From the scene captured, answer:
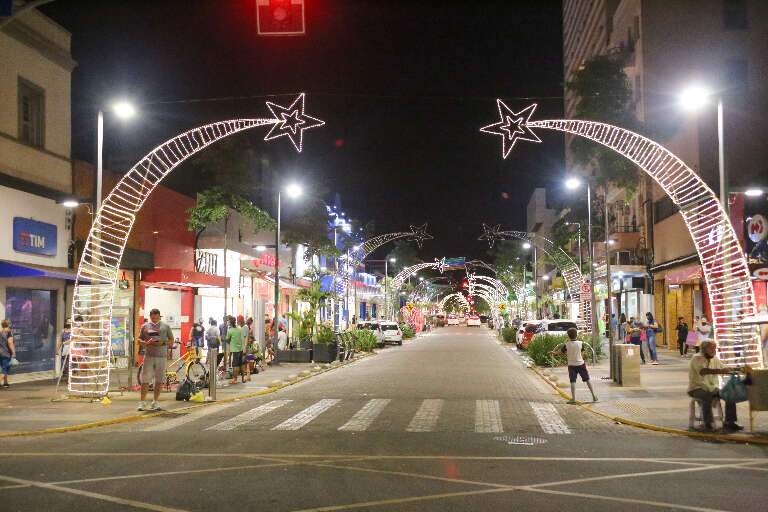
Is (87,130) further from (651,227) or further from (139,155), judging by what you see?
(651,227)

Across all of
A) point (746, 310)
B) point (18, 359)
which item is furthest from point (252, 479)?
point (18, 359)

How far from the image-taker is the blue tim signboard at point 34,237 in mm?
23266

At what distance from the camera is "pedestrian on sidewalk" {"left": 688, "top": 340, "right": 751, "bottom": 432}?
14.1 m

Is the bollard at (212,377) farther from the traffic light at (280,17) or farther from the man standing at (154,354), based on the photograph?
the traffic light at (280,17)

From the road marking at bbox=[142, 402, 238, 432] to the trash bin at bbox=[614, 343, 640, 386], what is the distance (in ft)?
32.7

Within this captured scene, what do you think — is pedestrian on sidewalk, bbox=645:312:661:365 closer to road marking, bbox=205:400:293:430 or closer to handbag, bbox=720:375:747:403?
road marking, bbox=205:400:293:430

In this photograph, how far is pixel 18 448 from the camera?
41.2 feet

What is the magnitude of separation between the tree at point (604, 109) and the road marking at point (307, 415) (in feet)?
67.9

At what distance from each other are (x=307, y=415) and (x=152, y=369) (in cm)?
325

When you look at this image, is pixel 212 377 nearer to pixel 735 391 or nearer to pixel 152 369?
pixel 152 369

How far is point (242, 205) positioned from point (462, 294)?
135494 mm

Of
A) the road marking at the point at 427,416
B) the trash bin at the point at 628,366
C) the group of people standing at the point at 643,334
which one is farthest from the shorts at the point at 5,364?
the group of people standing at the point at 643,334

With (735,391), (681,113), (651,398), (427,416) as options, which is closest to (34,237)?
(427,416)

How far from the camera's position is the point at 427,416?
16.1 meters
